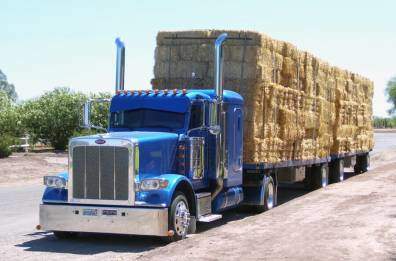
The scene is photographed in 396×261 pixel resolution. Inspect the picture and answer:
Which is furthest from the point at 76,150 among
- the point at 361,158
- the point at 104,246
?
the point at 361,158

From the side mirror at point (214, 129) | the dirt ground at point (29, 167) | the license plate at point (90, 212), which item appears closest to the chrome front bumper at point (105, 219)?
the license plate at point (90, 212)

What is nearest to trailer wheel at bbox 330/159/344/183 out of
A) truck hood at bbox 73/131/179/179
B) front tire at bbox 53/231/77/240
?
truck hood at bbox 73/131/179/179

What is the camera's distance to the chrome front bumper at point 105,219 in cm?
1092

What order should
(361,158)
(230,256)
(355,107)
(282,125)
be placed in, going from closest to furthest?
(230,256), (282,125), (355,107), (361,158)

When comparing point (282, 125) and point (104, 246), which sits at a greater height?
point (282, 125)

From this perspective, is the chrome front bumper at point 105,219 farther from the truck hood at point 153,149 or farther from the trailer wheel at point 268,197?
the trailer wheel at point 268,197

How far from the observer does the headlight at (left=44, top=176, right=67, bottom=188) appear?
37.8 ft

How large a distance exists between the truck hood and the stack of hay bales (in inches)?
134

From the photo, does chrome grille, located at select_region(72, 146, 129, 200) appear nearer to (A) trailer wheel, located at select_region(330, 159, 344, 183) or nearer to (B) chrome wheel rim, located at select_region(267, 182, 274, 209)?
(B) chrome wheel rim, located at select_region(267, 182, 274, 209)

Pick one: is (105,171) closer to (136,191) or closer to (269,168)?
(136,191)

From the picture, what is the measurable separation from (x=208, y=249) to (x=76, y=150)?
8.62 ft

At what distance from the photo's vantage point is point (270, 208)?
16.5 m

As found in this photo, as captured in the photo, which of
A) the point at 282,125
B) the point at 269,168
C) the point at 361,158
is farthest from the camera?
the point at 361,158

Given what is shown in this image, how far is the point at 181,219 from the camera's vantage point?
11.6 m
